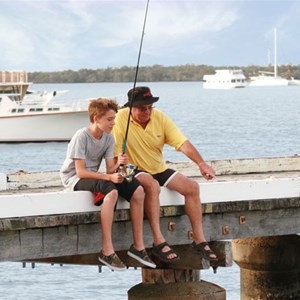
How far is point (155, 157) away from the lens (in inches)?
452

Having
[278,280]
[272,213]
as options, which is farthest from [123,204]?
[278,280]

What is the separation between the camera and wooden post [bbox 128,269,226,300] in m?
11.7

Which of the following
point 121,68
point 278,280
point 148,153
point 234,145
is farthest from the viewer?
point 121,68

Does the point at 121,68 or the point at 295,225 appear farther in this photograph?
the point at 121,68

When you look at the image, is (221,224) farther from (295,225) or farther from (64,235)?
(64,235)

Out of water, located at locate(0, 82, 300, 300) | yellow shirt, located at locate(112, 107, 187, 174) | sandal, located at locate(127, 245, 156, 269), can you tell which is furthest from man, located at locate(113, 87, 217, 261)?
water, located at locate(0, 82, 300, 300)

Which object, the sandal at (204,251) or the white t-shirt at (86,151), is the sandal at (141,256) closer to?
the sandal at (204,251)

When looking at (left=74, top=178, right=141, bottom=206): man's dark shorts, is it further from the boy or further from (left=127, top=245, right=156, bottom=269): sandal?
(left=127, top=245, right=156, bottom=269): sandal

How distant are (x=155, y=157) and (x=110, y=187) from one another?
73cm

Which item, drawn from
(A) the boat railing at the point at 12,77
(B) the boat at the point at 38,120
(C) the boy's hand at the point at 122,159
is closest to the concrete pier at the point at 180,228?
(C) the boy's hand at the point at 122,159

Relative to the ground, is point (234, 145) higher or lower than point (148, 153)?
lower

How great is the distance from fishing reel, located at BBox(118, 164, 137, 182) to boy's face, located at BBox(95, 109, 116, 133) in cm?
33

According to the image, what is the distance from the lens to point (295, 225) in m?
12.3

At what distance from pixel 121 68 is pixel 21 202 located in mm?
151207
